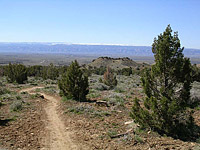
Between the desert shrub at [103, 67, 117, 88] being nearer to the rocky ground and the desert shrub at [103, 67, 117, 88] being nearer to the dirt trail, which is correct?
the rocky ground

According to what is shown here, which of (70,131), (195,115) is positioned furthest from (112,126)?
(195,115)

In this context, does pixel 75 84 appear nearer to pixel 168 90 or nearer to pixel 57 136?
pixel 57 136

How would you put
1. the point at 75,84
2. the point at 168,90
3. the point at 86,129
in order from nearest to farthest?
the point at 168,90, the point at 86,129, the point at 75,84

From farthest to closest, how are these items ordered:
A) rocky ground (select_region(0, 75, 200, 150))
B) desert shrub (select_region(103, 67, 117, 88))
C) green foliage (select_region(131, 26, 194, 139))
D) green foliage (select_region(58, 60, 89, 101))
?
desert shrub (select_region(103, 67, 117, 88)) → green foliage (select_region(58, 60, 89, 101)) → green foliage (select_region(131, 26, 194, 139)) → rocky ground (select_region(0, 75, 200, 150))

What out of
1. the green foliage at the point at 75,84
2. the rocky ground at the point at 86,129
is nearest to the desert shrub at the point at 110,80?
the green foliage at the point at 75,84

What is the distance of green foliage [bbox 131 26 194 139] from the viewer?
8.89 m

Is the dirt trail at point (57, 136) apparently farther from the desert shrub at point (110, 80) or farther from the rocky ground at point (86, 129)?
the desert shrub at point (110, 80)

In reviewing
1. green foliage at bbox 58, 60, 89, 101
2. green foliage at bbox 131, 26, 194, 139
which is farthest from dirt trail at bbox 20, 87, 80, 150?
green foliage at bbox 58, 60, 89, 101

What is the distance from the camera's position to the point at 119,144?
27.7 feet

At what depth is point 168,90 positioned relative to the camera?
937cm

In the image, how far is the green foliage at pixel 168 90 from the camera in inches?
350

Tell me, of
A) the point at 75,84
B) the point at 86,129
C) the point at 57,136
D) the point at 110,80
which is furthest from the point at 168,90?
the point at 110,80

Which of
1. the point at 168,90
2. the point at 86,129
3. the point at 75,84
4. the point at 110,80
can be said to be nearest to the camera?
the point at 168,90

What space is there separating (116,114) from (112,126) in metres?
2.32
